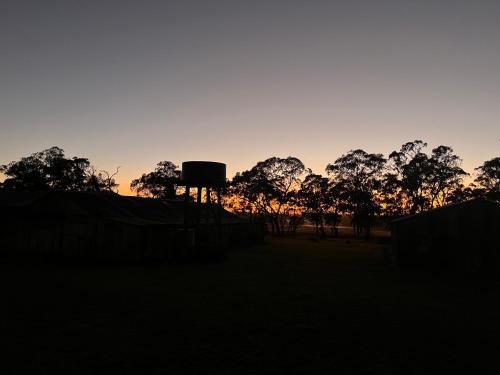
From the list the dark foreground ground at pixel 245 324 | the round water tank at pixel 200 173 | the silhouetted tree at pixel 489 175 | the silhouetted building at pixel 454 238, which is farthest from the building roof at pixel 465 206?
the silhouetted tree at pixel 489 175

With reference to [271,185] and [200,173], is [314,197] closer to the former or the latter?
[271,185]

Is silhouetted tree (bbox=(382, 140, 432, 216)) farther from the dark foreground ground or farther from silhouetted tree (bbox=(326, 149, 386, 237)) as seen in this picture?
the dark foreground ground

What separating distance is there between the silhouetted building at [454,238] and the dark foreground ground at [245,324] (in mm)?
3166

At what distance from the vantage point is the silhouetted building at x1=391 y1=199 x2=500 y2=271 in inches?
798

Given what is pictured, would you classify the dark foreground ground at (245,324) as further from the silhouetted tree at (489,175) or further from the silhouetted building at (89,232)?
the silhouetted tree at (489,175)

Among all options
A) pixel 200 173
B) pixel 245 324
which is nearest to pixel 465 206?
pixel 200 173

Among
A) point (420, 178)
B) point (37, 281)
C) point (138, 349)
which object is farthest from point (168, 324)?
point (420, 178)

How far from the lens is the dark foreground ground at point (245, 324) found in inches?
289

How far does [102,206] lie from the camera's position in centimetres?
2541

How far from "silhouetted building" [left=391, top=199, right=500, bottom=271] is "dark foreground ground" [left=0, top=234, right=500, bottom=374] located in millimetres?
3166

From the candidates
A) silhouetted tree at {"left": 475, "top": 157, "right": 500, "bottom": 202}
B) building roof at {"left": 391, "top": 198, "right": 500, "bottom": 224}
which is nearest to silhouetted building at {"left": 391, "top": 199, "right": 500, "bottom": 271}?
building roof at {"left": 391, "top": 198, "right": 500, "bottom": 224}

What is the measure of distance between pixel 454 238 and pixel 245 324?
16485 millimetres

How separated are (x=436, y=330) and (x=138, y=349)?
791 cm

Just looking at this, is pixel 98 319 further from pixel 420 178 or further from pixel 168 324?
pixel 420 178
